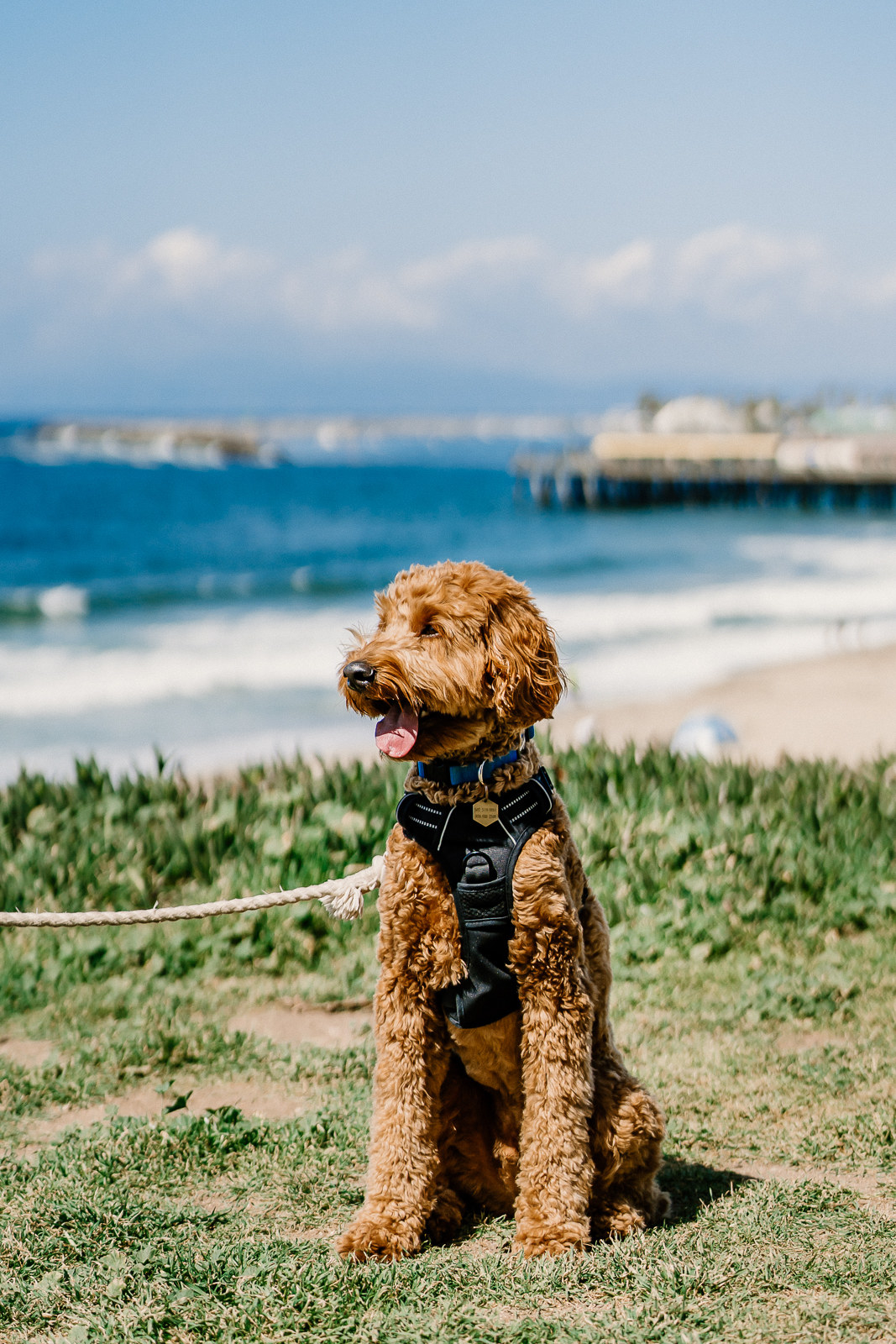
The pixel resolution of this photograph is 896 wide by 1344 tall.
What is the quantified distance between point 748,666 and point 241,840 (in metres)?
13.6

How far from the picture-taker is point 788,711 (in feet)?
46.6

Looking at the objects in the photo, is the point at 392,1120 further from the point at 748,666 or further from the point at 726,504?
the point at 726,504

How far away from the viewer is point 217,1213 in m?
3.50

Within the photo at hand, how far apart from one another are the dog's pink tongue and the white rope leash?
0.79 meters

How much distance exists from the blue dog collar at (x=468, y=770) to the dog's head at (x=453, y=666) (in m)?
0.03

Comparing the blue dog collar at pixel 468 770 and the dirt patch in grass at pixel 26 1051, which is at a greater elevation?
the blue dog collar at pixel 468 770

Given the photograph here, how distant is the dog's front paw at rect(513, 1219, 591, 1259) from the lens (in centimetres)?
305

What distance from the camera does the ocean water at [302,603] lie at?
51.5 ft

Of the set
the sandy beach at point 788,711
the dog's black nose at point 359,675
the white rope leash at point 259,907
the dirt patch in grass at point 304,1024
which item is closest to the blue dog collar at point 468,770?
the dog's black nose at point 359,675

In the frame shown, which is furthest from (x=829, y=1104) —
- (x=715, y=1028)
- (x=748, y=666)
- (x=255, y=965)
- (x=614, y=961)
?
(x=748, y=666)

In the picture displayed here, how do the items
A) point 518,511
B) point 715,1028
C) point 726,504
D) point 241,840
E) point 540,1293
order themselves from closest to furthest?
point 540,1293 → point 715,1028 → point 241,840 → point 726,504 → point 518,511

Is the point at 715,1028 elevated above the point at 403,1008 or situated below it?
below

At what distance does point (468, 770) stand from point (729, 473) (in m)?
51.6

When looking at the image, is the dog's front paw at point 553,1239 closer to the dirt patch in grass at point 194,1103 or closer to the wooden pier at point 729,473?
the dirt patch in grass at point 194,1103
